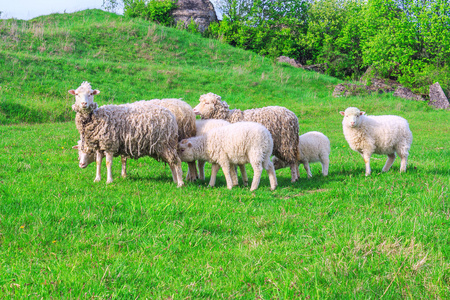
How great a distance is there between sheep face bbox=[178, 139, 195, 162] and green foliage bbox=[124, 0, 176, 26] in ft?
105

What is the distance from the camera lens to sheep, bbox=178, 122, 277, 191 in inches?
266

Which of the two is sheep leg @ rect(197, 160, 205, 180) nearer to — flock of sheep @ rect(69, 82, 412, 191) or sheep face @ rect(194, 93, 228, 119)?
flock of sheep @ rect(69, 82, 412, 191)

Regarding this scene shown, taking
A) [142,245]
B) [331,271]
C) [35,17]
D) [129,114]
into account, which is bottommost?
[142,245]

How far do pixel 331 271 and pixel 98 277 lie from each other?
1.82 meters

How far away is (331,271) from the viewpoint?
A: 3.09 meters

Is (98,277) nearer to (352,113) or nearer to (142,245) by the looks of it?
(142,245)

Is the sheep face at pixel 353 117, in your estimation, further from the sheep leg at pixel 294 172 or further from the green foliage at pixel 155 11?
the green foliage at pixel 155 11

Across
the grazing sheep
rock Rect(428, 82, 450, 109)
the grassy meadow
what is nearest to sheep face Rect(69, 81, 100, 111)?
the grassy meadow

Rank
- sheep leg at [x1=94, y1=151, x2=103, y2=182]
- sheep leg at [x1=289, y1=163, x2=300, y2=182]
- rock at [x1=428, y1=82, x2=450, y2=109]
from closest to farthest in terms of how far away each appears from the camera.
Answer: sheep leg at [x1=94, y1=151, x2=103, y2=182]
sheep leg at [x1=289, y1=163, x2=300, y2=182]
rock at [x1=428, y1=82, x2=450, y2=109]

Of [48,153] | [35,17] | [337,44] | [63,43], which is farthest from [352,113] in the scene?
[337,44]

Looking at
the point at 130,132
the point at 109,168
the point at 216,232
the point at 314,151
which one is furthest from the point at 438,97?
the point at 216,232

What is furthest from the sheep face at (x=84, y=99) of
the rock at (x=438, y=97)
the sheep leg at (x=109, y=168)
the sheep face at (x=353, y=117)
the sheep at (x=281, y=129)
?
the rock at (x=438, y=97)

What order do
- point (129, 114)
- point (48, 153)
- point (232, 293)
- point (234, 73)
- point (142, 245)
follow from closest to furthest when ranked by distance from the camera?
1. point (232, 293)
2. point (142, 245)
3. point (129, 114)
4. point (48, 153)
5. point (234, 73)

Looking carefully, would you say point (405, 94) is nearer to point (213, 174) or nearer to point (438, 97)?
point (438, 97)
